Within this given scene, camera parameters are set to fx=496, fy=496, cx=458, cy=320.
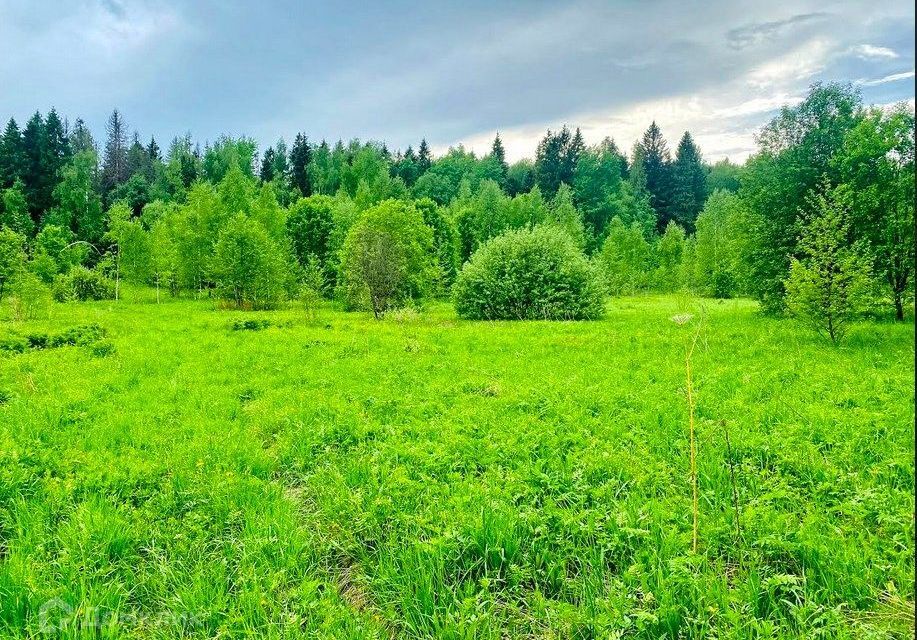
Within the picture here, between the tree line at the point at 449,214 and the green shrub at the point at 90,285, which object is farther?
the green shrub at the point at 90,285

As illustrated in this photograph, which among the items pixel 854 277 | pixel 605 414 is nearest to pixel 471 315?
pixel 854 277

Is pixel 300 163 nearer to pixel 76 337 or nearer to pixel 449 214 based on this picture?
pixel 449 214

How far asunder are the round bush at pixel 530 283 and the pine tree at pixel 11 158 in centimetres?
7507

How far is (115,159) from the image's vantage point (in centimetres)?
9919

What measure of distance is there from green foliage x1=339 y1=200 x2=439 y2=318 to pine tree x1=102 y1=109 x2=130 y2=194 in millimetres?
76260

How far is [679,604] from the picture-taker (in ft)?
11.6

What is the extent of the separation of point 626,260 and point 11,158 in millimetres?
86017

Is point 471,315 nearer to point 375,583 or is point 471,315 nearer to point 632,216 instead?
point 375,583

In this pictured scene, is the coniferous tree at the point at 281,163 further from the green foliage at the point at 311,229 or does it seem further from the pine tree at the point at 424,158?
the green foliage at the point at 311,229

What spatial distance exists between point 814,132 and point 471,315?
2067cm

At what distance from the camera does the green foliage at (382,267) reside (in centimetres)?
3247

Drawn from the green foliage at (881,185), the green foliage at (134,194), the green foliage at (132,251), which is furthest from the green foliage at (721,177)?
the green foliage at (134,194)

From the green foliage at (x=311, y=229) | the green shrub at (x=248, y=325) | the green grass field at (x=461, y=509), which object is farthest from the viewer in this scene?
the green foliage at (x=311, y=229)

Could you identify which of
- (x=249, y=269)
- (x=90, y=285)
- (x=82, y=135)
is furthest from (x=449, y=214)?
(x=82, y=135)
